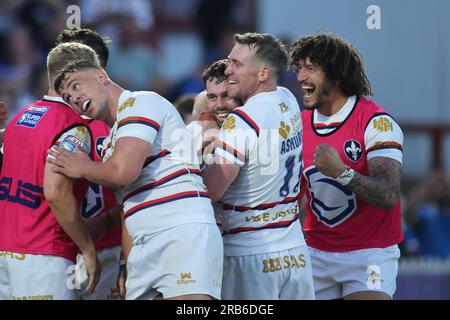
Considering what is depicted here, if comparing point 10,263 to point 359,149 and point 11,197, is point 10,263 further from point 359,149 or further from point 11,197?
point 359,149

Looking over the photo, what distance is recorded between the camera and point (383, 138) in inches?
262

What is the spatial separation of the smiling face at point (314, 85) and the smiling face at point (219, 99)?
0.58m

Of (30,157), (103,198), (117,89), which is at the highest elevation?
(117,89)

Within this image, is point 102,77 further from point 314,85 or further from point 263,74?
point 314,85

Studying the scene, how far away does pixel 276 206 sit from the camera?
20.2 ft

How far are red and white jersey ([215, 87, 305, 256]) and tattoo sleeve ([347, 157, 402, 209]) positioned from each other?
452 mm

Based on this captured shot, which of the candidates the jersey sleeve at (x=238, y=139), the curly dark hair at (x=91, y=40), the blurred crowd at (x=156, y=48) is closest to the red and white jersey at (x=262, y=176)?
the jersey sleeve at (x=238, y=139)

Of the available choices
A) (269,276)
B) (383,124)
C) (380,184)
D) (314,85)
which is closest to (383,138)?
(383,124)

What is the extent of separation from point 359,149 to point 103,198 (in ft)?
6.15

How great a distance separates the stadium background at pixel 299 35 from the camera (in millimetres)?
12266

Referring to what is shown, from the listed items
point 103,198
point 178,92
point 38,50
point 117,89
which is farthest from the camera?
point 38,50

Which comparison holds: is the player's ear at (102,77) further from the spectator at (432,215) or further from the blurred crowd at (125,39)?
the spectator at (432,215)

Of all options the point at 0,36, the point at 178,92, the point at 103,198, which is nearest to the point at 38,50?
the point at 0,36

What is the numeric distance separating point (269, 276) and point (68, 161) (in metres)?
1.49
